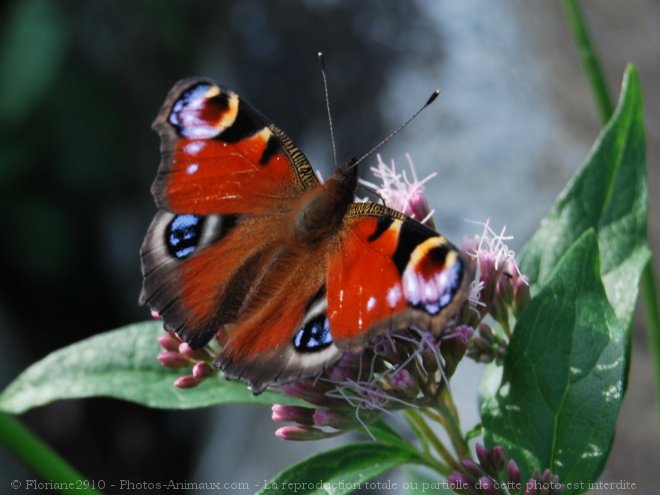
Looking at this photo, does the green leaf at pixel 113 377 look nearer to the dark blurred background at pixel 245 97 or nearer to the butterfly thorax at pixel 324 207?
the butterfly thorax at pixel 324 207

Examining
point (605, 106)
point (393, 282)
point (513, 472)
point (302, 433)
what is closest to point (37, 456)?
point (302, 433)

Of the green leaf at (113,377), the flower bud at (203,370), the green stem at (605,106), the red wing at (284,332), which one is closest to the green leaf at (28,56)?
the green leaf at (113,377)

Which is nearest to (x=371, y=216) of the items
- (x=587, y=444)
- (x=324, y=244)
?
(x=324, y=244)

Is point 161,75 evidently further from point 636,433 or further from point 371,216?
point 371,216

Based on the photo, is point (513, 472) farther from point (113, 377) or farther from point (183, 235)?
point (113, 377)

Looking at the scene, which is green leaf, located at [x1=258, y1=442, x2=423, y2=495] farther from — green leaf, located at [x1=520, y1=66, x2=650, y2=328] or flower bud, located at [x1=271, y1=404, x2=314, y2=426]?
green leaf, located at [x1=520, y1=66, x2=650, y2=328]

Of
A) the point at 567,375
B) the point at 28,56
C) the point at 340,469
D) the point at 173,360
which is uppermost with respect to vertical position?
the point at 28,56
